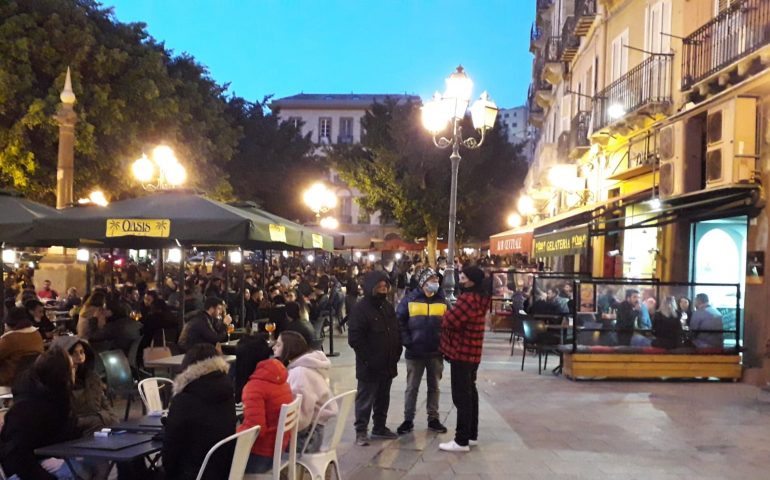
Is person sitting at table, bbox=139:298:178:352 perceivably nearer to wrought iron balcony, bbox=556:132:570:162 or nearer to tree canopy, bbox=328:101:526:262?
wrought iron balcony, bbox=556:132:570:162

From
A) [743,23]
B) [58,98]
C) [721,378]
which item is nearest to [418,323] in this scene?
[721,378]

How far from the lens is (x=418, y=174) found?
40.1 meters

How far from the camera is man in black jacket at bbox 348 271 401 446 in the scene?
736cm

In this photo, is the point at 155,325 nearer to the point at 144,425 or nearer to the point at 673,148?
the point at 144,425

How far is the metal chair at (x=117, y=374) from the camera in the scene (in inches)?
302

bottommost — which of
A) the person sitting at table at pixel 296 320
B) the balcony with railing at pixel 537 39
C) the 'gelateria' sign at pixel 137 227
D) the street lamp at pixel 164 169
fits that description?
the person sitting at table at pixel 296 320

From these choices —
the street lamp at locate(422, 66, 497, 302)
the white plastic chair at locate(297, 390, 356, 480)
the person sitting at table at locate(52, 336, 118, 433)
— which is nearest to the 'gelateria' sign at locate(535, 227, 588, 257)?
the street lamp at locate(422, 66, 497, 302)

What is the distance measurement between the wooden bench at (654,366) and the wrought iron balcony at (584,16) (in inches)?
457

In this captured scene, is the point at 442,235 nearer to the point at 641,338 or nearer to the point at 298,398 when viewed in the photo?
the point at 641,338

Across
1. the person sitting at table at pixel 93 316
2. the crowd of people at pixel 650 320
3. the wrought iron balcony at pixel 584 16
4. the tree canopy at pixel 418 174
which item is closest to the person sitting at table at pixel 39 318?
the person sitting at table at pixel 93 316

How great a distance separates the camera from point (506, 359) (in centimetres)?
1433

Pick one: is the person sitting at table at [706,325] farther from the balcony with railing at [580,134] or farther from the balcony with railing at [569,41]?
the balcony with railing at [569,41]

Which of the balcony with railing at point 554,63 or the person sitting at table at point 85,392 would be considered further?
the balcony with railing at point 554,63

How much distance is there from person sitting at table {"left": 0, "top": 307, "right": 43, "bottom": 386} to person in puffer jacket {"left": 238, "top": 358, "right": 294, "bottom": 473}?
Answer: 10.1 ft
